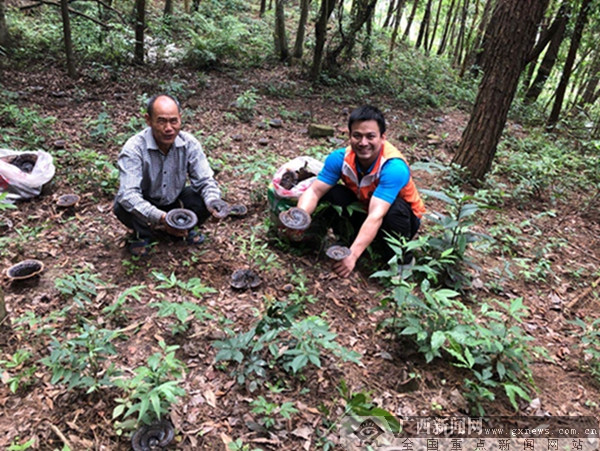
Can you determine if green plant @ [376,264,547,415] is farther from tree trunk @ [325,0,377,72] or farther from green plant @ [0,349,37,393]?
tree trunk @ [325,0,377,72]

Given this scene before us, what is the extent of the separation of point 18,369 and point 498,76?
6.43 m

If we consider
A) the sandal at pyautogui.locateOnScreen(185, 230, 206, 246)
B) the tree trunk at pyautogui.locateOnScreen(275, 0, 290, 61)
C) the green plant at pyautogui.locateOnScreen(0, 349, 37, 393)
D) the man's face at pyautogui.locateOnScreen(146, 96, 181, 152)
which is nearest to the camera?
the green plant at pyautogui.locateOnScreen(0, 349, 37, 393)

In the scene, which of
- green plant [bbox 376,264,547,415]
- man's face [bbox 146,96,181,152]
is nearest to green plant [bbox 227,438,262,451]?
green plant [bbox 376,264,547,415]

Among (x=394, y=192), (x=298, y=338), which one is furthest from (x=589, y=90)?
(x=298, y=338)

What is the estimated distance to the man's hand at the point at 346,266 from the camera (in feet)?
11.7

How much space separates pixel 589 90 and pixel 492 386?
18083 millimetres

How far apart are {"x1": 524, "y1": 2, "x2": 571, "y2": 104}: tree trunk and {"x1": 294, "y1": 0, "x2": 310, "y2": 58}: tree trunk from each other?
22.8 feet

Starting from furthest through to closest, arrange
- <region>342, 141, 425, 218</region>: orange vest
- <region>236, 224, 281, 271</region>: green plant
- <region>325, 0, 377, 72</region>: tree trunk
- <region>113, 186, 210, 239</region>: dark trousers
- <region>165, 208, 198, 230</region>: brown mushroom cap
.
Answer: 1. <region>325, 0, 377, 72</region>: tree trunk
2. <region>236, 224, 281, 271</region>: green plant
3. <region>113, 186, 210, 239</region>: dark trousers
4. <region>342, 141, 425, 218</region>: orange vest
5. <region>165, 208, 198, 230</region>: brown mushroom cap

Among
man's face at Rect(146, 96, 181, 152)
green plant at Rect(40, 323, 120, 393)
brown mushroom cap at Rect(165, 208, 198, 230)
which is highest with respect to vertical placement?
man's face at Rect(146, 96, 181, 152)

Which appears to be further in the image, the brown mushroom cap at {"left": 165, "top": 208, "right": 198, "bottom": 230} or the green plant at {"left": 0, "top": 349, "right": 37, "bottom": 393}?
the brown mushroom cap at {"left": 165, "top": 208, "right": 198, "bottom": 230}

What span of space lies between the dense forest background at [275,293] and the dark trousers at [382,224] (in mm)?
248

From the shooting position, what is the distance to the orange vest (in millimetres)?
3672

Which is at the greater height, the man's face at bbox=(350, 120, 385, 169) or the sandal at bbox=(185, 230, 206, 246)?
the man's face at bbox=(350, 120, 385, 169)

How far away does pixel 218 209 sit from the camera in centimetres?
373
